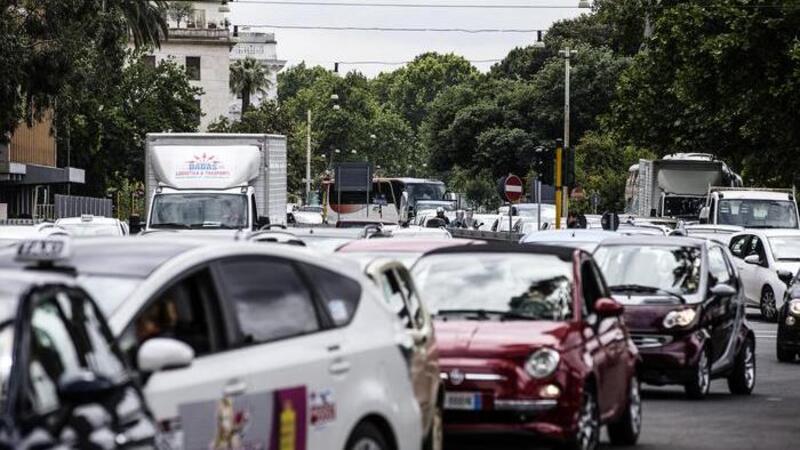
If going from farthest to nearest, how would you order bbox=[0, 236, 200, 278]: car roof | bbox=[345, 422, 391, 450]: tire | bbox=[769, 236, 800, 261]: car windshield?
bbox=[769, 236, 800, 261]: car windshield, bbox=[345, 422, 391, 450]: tire, bbox=[0, 236, 200, 278]: car roof

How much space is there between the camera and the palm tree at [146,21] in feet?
259

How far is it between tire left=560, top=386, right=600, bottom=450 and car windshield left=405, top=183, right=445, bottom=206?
252ft

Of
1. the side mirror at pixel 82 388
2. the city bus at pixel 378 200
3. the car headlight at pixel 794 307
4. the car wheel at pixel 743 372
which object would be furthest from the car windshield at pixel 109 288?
the city bus at pixel 378 200

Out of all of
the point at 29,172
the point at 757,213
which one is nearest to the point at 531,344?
the point at 757,213

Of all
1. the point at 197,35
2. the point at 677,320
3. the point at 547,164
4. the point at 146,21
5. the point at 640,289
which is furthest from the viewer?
the point at 197,35

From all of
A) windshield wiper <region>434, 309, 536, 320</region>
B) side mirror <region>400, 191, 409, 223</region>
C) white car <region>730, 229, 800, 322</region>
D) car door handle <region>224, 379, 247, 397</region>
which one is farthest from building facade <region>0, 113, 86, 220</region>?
car door handle <region>224, 379, 247, 397</region>

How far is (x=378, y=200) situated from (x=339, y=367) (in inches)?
3049

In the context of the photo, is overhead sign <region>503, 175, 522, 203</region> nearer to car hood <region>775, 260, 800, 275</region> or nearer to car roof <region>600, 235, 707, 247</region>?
car hood <region>775, 260, 800, 275</region>

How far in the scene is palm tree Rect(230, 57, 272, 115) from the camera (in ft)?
441

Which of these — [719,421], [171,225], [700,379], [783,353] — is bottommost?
[783,353]

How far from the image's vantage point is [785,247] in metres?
38.6

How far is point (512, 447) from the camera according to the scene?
14.3m

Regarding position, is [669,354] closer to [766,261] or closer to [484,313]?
[484,313]

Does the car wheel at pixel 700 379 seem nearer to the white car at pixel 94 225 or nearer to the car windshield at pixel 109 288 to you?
the car windshield at pixel 109 288
